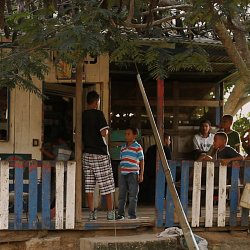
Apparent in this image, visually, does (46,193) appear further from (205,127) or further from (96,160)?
(205,127)

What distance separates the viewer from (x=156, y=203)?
30.5 ft

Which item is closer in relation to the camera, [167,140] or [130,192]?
[130,192]

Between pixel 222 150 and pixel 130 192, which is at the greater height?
pixel 222 150

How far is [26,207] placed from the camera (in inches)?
380

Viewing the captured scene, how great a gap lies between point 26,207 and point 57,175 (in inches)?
41.3

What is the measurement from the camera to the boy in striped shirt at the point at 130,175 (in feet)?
31.1

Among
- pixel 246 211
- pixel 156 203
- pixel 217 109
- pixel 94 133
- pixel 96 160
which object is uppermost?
pixel 217 109

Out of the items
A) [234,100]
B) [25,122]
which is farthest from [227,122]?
[234,100]

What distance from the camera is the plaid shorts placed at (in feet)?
30.5

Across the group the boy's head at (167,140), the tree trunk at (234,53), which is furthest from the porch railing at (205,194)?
the tree trunk at (234,53)

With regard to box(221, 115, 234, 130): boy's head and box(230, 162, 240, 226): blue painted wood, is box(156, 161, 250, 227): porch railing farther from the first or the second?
box(221, 115, 234, 130): boy's head

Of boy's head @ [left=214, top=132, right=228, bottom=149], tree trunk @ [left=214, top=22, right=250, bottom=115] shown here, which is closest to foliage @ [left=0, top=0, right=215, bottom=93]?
tree trunk @ [left=214, top=22, right=250, bottom=115]

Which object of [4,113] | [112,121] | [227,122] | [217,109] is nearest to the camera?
[4,113]

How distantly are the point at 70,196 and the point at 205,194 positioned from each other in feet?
6.24
